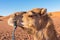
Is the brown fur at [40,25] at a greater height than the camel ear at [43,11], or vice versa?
the camel ear at [43,11]

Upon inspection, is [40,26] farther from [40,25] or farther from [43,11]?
[43,11]

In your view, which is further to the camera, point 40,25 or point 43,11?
point 40,25

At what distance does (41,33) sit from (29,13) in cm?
49

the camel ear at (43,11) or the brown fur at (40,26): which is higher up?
the camel ear at (43,11)

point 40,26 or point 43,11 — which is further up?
point 43,11

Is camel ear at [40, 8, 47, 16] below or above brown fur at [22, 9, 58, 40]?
above

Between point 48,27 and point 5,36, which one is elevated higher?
point 48,27

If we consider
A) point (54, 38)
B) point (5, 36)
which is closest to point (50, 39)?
point (54, 38)

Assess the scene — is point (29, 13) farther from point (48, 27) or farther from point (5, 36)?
point (5, 36)

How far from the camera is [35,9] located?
21.6 feet

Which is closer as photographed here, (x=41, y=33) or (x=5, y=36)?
(x=41, y=33)

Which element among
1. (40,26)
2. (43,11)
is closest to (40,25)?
(40,26)

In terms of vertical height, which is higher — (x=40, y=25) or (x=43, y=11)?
(x=43, y=11)

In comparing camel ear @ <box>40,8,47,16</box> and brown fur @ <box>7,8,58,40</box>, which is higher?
camel ear @ <box>40,8,47,16</box>
